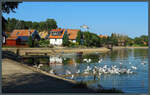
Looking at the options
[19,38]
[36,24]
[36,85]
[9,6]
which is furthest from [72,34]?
[36,85]

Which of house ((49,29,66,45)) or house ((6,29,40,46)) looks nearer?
house ((6,29,40,46))

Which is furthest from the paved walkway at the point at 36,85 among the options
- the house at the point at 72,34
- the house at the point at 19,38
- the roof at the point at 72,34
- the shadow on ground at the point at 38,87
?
the roof at the point at 72,34

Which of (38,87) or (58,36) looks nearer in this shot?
(38,87)

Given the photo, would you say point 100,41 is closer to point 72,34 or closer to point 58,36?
point 72,34

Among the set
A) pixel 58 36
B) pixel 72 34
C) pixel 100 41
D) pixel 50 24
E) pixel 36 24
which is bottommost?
pixel 100 41

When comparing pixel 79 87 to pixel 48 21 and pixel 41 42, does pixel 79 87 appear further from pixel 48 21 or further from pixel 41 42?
pixel 48 21

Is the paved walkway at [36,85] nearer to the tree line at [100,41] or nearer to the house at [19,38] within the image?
the house at [19,38]

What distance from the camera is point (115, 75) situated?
61.0 ft

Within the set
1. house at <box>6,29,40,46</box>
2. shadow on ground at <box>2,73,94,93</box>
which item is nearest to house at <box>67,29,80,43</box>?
house at <box>6,29,40,46</box>

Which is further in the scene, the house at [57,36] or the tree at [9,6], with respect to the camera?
the house at [57,36]

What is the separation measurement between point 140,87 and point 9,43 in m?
51.6

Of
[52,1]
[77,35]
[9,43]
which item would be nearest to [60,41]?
[77,35]

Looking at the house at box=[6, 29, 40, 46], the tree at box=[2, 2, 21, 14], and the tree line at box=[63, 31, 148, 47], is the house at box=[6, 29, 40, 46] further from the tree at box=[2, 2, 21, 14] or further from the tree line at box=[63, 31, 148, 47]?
the tree at box=[2, 2, 21, 14]

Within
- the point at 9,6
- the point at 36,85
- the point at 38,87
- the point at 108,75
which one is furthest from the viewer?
the point at 9,6
